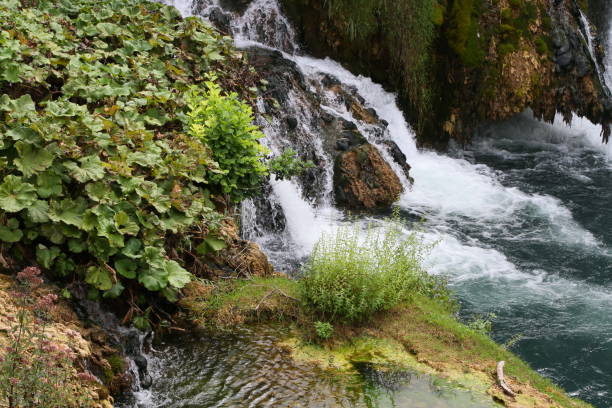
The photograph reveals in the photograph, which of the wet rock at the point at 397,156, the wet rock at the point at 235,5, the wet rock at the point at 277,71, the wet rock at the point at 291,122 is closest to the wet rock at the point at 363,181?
the wet rock at the point at 397,156

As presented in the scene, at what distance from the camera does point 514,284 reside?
8891 millimetres

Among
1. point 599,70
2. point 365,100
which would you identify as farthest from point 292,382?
point 599,70

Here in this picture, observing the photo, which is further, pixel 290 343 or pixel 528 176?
pixel 528 176

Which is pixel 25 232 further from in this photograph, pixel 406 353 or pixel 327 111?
pixel 327 111

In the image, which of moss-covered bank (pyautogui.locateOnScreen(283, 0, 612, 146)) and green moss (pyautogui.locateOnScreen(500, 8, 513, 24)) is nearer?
moss-covered bank (pyautogui.locateOnScreen(283, 0, 612, 146))

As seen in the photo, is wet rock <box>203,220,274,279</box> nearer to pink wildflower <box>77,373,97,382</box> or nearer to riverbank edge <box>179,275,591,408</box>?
riverbank edge <box>179,275,591,408</box>

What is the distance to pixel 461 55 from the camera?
13555 mm

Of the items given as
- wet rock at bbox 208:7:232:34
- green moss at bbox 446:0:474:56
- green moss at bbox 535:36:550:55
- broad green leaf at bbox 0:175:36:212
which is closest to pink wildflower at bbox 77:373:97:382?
broad green leaf at bbox 0:175:36:212

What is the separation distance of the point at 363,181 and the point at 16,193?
22.5 feet

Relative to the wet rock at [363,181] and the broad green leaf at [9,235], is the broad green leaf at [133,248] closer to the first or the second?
the broad green leaf at [9,235]

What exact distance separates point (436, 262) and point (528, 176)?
516 cm

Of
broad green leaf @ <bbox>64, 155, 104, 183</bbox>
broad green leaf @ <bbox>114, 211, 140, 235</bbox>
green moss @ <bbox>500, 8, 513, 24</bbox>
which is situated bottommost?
broad green leaf @ <bbox>114, 211, 140, 235</bbox>

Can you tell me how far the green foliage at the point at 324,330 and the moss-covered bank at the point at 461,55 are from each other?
844 cm

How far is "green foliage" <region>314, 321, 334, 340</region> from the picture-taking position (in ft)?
18.8
